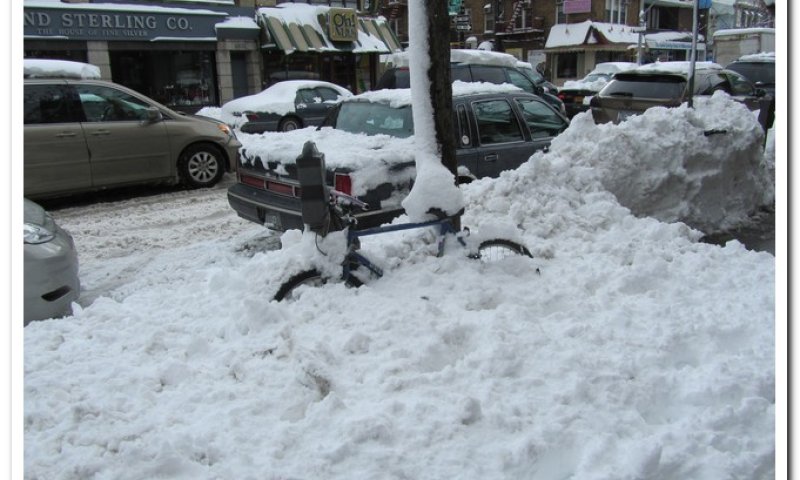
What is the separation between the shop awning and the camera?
22.5 metres

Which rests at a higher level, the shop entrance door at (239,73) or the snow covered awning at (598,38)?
the snow covered awning at (598,38)

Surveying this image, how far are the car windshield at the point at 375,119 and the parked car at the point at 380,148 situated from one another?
0.01m

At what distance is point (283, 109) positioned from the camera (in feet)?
51.6

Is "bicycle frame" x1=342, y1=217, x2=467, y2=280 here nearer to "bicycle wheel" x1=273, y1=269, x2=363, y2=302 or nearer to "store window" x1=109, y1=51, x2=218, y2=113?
"bicycle wheel" x1=273, y1=269, x2=363, y2=302

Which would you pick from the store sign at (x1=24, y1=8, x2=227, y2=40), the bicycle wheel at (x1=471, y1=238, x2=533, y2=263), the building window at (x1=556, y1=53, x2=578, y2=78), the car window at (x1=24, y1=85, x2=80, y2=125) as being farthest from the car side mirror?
the building window at (x1=556, y1=53, x2=578, y2=78)

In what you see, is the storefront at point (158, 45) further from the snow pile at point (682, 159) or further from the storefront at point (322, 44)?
the snow pile at point (682, 159)

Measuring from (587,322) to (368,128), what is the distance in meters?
3.61

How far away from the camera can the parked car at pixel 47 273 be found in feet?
15.0

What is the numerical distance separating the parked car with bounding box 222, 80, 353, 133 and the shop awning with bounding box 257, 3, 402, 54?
651 centimetres

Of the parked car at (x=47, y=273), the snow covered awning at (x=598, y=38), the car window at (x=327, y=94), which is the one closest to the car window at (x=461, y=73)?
the car window at (x=327, y=94)

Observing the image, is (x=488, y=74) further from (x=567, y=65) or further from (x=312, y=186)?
(x=567, y=65)

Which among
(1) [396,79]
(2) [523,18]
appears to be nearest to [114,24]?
(1) [396,79]

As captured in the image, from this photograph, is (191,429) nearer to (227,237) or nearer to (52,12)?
(227,237)

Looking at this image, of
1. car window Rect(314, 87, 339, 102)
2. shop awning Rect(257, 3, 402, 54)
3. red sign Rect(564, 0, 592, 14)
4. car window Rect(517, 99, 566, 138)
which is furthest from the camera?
red sign Rect(564, 0, 592, 14)
